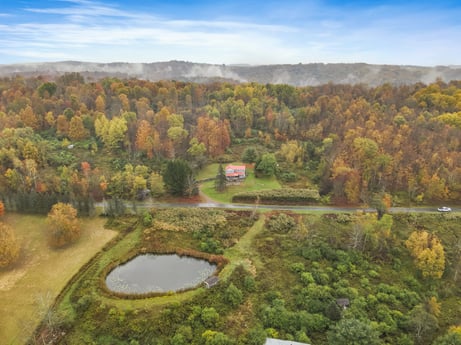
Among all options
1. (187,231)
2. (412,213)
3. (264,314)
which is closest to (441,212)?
(412,213)

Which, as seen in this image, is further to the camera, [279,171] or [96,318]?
[279,171]

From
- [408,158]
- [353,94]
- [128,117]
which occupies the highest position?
[353,94]

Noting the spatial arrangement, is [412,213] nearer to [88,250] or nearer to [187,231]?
[187,231]

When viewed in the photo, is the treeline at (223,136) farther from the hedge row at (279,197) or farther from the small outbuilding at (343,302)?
the small outbuilding at (343,302)

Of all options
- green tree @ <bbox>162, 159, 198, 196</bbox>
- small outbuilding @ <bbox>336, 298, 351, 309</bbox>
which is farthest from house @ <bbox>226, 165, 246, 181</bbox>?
small outbuilding @ <bbox>336, 298, 351, 309</bbox>

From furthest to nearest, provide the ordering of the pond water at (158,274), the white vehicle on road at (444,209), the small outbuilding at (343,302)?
the white vehicle on road at (444,209), the pond water at (158,274), the small outbuilding at (343,302)

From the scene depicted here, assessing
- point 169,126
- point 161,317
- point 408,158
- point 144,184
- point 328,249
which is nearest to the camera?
point 161,317

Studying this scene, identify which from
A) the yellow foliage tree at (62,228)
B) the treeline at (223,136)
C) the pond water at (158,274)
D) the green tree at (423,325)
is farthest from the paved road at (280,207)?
the green tree at (423,325)
